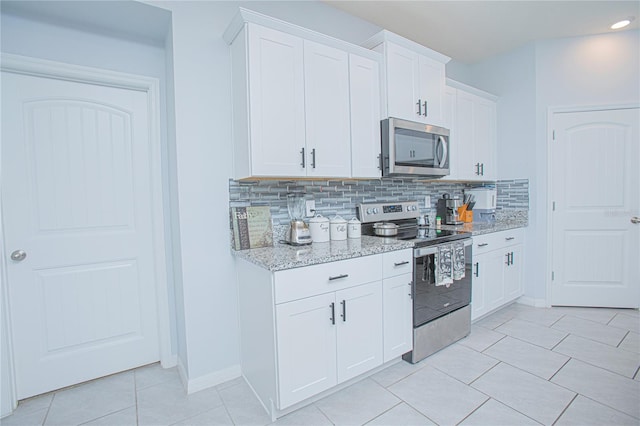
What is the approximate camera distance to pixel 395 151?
2400mm

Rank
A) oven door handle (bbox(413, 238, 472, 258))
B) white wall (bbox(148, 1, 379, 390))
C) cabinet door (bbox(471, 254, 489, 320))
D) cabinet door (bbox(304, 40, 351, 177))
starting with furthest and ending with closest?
cabinet door (bbox(471, 254, 489, 320))
oven door handle (bbox(413, 238, 472, 258))
cabinet door (bbox(304, 40, 351, 177))
white wall (bbox(148, 1, 379, 390))

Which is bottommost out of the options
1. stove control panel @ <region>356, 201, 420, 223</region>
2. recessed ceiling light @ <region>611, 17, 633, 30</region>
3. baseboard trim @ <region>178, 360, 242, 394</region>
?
baseboard trim @ <region>178, 360, 242, 394</region>

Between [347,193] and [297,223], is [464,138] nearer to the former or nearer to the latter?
[347,193]

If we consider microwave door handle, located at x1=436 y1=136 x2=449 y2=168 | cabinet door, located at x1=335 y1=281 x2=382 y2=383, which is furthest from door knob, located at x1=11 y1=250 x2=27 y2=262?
microwave door handle, located at x1=436 y1=136 x2=449 y2=168

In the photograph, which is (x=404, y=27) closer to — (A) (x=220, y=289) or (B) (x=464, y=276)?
(B) (x=464, y=276)

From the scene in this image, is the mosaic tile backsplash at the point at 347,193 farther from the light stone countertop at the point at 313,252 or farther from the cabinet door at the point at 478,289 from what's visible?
the cabinet door at the point at 478,289

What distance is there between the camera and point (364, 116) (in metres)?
2.31

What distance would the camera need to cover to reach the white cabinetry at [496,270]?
2771mm

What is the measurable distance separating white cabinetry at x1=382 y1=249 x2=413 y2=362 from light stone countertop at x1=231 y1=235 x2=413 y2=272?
9 centimetres

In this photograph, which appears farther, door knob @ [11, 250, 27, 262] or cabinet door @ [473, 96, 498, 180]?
cabinet door @ [473, 96, 498, 180]

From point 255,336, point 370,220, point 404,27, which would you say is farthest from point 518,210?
point 255,336

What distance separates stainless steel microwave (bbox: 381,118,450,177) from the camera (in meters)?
2.38

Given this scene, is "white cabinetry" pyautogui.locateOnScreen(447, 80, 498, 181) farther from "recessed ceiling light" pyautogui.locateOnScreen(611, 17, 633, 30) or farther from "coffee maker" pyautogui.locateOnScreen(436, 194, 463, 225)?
"recessed ceiling light" pyautogui.locateOnScreen(611, 17, 633, 30)

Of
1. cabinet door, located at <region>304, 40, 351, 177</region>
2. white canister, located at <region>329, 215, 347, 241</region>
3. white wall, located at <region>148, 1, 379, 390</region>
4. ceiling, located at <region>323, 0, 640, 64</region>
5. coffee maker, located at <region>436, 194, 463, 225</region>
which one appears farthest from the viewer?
coffee maker, located at <region>436, 194, 463, 225</region>
